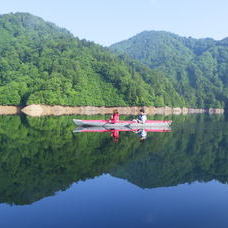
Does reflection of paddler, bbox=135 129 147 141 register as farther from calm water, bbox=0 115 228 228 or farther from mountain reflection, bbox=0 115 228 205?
calm water, bbox=0 115 228 228

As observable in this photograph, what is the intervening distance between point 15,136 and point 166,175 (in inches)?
1061

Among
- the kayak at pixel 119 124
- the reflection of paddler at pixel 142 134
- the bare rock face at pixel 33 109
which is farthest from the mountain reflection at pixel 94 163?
the bare rock face at pixel 33 109

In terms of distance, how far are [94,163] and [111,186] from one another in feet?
22.9

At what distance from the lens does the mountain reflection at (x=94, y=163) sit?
74.4 ft

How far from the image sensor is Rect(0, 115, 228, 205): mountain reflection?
2269 centimetres

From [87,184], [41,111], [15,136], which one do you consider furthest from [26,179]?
[41,111]

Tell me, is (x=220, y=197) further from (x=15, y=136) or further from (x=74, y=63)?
(x=74, y=63)

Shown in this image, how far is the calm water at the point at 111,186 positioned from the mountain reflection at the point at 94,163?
0.06 metres

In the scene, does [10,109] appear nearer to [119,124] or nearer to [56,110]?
[56,110]

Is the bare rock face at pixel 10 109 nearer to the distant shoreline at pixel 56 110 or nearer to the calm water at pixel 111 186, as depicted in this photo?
the distant shoreline at pixel 56 110

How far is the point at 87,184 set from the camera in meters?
23.2

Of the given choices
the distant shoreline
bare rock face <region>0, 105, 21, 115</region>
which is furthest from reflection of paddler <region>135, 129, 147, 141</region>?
bare rock face <region>0, 105, 21, 115</region>

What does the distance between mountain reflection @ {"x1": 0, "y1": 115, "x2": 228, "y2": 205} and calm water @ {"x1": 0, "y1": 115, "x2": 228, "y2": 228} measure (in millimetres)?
64

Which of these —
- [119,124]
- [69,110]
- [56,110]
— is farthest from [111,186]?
[69,110]
